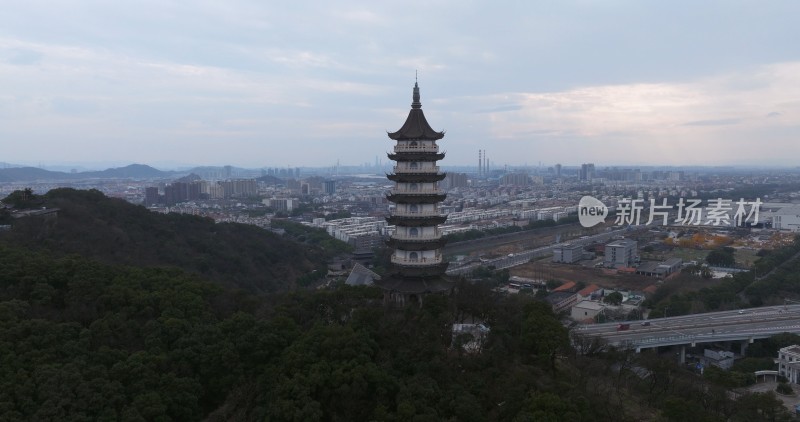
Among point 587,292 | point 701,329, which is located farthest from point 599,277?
point 701,329

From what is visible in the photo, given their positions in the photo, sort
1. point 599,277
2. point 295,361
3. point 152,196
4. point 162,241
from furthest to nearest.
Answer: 1. point 152,196
2. point 599,277
3. point 162,241
4. point 295,361

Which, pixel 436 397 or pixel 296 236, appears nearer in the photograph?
pixel 436 397

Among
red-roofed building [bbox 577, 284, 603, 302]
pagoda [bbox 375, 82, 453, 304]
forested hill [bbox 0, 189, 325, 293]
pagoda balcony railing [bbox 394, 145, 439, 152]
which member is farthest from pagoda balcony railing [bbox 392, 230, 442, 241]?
red-roofed building [bbox 577, 284, 603, 302]

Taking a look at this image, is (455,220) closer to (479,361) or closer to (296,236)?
(296,236)

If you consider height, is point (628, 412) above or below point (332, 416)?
below

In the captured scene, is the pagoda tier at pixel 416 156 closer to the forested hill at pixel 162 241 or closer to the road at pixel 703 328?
the road at pixel 703 328

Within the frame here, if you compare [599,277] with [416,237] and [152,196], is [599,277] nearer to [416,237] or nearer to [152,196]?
[416,237]

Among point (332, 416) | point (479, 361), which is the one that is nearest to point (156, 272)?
point (332, 416)
